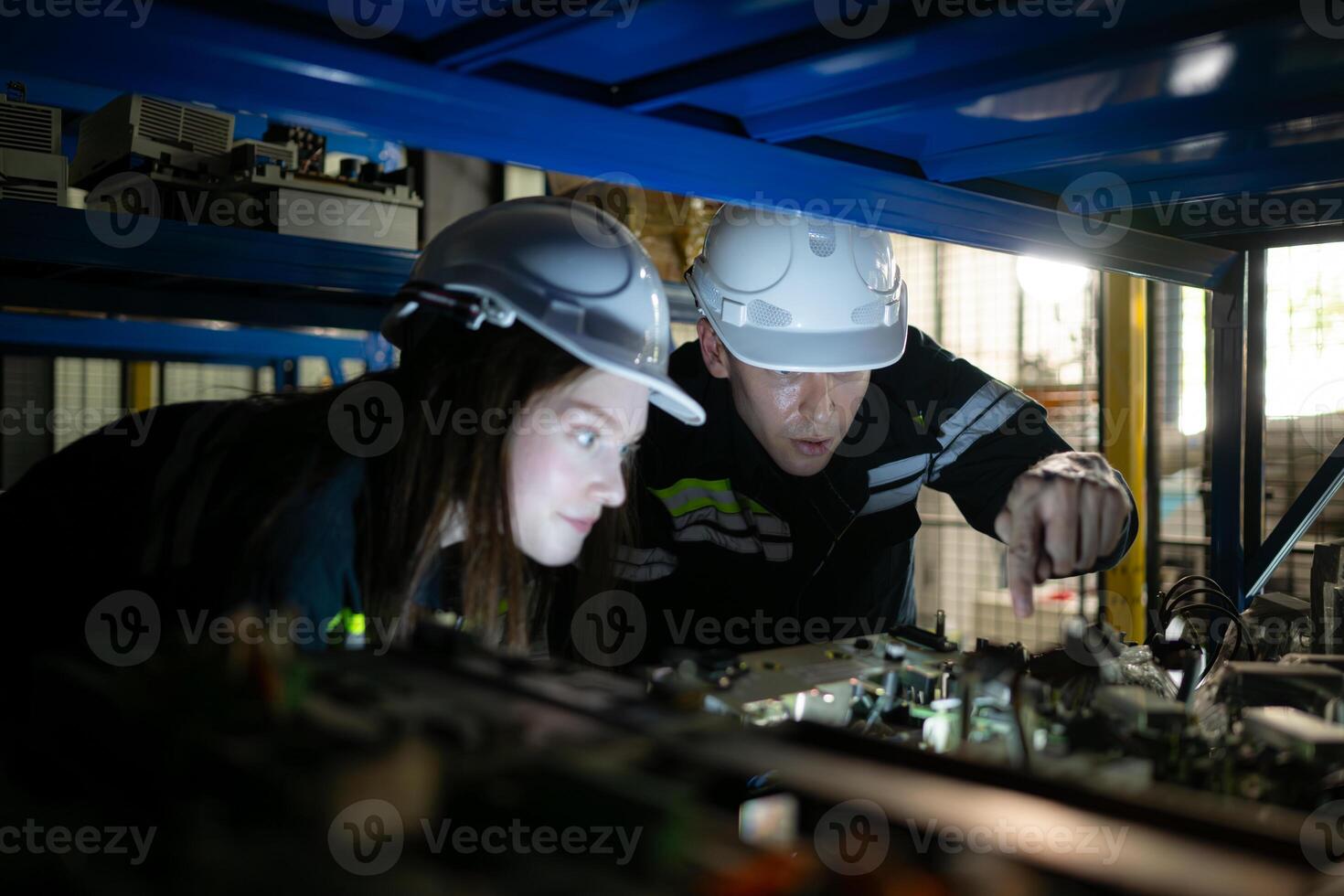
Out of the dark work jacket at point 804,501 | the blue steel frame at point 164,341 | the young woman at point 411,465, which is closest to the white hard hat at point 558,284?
the young woman at point 411,465

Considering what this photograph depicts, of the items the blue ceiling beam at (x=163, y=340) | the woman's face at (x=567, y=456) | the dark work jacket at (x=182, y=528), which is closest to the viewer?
the dark work jacket at (x=182, y=528)

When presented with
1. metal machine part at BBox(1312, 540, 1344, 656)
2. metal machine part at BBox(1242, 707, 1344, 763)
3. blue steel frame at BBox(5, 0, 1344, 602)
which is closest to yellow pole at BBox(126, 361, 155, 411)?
blue steel frame at BBox(5, 0, 1344, 602)

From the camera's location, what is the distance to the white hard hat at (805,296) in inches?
92.7

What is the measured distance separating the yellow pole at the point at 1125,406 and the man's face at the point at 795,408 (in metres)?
2.15

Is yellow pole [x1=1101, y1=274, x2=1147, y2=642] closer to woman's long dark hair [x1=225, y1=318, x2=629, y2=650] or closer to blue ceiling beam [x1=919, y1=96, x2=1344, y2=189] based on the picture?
blue ceiling beam [x1=919, y1=96, x2=1344, y2=189]

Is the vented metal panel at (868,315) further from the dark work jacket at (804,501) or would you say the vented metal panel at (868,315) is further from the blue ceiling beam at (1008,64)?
the blue ceiling beam at (1008,64)

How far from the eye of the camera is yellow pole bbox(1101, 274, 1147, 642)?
4.29m

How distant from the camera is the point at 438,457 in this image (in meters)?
1.49

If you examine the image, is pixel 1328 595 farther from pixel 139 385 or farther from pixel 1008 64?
pixel 139 385

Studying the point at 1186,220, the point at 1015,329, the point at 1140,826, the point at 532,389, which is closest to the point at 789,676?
the point at 532,389

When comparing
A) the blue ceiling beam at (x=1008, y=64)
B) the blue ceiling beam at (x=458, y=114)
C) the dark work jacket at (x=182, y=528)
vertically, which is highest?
the blue ceiling beam at (x=1008, y=64)

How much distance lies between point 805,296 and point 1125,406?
2.52 metres

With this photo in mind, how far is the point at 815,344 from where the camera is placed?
2.36 m

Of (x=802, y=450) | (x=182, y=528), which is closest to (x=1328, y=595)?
(x=802, y=450)
